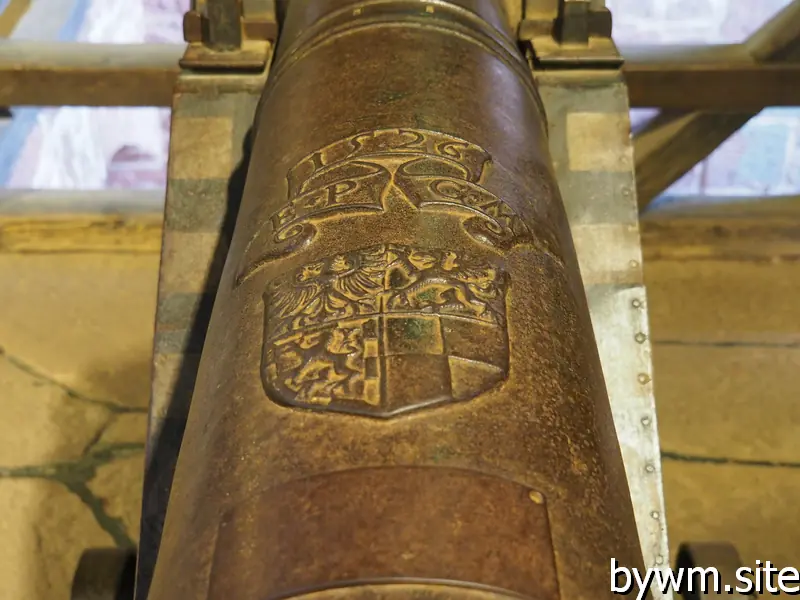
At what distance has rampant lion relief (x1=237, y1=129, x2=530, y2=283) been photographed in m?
0.81

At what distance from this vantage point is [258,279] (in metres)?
0.80

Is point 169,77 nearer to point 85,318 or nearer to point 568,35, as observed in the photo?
point 85,318

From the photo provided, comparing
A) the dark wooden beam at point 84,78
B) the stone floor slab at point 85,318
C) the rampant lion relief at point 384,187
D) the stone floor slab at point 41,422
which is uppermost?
the dark wooden beam at point 84,78

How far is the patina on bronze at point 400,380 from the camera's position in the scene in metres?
0.54

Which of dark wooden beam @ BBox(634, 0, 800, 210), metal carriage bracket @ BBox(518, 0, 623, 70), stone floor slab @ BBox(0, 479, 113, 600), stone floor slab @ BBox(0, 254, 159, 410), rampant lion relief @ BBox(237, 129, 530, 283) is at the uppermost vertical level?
metal carriage bracket @ BBox(518, 0, 623, 70)

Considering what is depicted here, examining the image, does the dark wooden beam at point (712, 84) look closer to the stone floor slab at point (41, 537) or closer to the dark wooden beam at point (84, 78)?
the dark wooden beam at point (84, 78)

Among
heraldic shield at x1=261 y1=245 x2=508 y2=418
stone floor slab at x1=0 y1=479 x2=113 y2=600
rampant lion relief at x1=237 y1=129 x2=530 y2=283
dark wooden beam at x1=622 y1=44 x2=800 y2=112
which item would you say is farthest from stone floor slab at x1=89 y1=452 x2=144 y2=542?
dark wooden beam at x1=622 y1=44 x2=800 y2=112

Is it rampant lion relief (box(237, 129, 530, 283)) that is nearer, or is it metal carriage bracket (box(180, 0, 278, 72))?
rampant lion relief (box(237, 129, 530, 283))

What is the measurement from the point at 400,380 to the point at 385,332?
53 millimetres

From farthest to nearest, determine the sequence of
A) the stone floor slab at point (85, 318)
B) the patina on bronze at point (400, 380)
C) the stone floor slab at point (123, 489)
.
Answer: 1. the stone floor slab at point (85, 318)
2. the stone floor slab at point (123, 489)
3. the patina on bronze at point (400, 380)

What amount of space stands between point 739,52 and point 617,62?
769 millimetres

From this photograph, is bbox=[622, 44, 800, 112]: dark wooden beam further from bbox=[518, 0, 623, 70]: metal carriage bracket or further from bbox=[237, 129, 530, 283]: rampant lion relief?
bbox=[237, 129, 530, 283]: rampant lion relief

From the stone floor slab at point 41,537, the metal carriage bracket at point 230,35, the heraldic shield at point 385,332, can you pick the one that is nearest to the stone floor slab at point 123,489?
the stone floor slab at point 41,537

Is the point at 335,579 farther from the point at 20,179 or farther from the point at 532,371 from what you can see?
the point at 20,179
